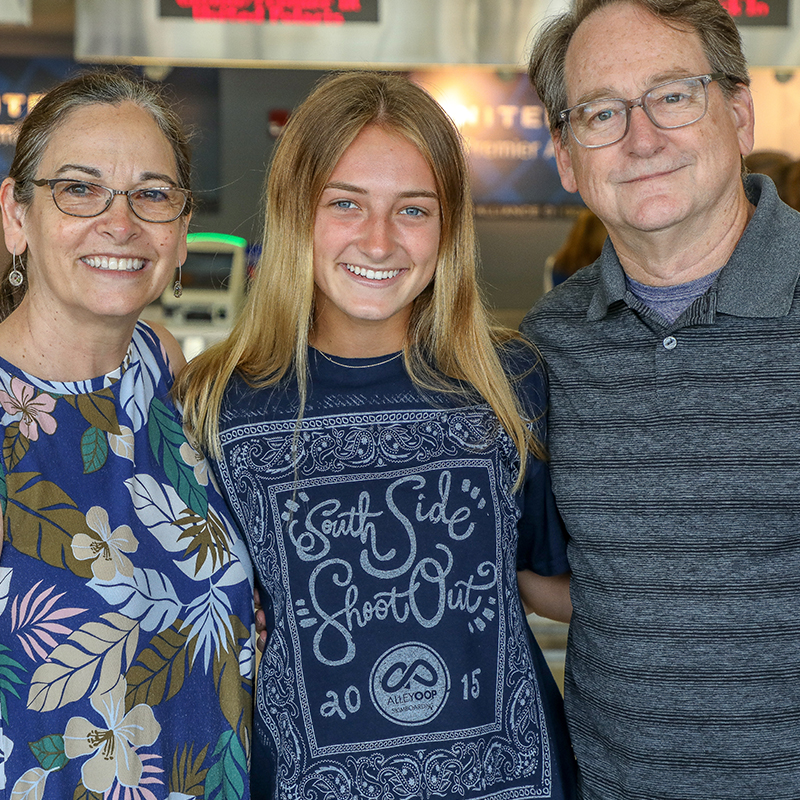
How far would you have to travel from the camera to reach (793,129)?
6414 mm

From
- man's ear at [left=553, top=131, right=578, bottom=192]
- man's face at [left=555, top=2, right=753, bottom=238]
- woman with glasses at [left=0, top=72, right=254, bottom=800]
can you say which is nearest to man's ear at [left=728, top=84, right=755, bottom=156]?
man's face at [left=555, top=2, right=753, bottom=238]

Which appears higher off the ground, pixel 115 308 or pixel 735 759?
pixel 115 308

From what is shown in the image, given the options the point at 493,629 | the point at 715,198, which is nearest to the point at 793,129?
the point at 715,198

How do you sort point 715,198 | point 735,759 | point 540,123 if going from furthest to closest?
point 540,123, point 715,198, point 735,759

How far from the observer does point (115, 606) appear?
1.50 meters

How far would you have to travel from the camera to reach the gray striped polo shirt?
61.0 inches

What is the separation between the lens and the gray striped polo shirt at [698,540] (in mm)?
1550

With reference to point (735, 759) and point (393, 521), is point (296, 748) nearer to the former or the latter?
point (393, 521)

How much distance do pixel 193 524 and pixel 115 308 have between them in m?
0.38

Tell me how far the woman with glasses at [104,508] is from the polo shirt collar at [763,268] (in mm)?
841

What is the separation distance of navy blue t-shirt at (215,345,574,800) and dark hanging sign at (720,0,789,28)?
3574 mm

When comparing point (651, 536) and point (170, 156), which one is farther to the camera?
point (170, 156)

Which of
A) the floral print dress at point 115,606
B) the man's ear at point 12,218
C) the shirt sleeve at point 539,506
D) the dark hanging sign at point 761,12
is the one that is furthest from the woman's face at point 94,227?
the dark hanging sign at point 761,12

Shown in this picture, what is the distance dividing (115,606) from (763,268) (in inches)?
46.5
